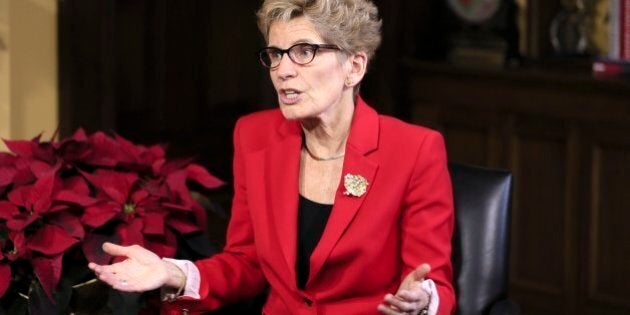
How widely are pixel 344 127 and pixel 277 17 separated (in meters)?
0.26

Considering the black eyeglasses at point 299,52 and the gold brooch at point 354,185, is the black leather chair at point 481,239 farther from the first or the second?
the black eyeglasses at point 299,52

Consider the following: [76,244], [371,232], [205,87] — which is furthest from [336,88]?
[205,87]

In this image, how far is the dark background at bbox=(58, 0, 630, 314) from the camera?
152 inches

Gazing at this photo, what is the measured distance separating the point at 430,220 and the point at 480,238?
0.22 meters

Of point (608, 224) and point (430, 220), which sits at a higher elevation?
point (430, 220)

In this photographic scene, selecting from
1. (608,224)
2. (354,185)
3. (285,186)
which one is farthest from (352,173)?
(608,224)

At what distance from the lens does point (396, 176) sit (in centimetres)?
247

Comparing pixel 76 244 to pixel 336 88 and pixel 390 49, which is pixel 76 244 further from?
pixel 390 49

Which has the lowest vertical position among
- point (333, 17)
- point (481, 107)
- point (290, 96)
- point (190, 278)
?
point (190, 278)

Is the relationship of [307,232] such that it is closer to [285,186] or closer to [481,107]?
[285,186]

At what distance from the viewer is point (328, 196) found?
8.27 ft

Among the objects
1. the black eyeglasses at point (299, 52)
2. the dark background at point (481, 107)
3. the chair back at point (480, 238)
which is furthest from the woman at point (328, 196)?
the dark background at point (481, 107)

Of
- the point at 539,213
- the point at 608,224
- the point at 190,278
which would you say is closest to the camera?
the point at 190,278

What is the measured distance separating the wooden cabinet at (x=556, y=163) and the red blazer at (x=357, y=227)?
1.76 meters
